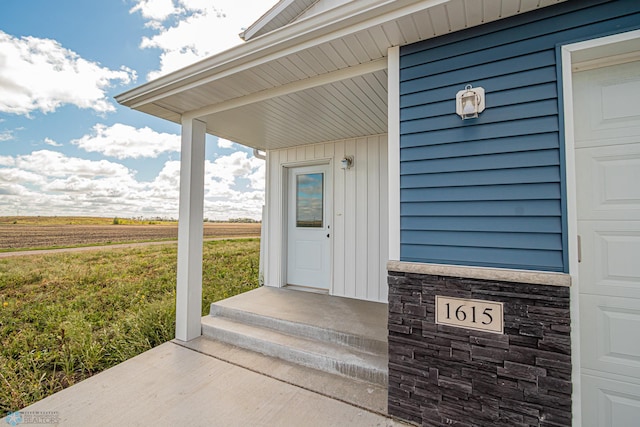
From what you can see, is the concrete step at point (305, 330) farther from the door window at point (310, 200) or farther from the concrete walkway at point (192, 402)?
the door window at point (310, 200)

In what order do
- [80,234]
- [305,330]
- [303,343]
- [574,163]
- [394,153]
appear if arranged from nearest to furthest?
[574,163] < [394,153] < [303,343] < [305,330] < [80,234]

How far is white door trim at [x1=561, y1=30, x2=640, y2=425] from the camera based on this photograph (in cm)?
144

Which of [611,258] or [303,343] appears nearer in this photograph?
[611,258]

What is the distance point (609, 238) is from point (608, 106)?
0.80 metres

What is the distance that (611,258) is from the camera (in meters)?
1.59

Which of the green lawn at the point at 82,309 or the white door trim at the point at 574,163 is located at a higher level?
the white door trim at the point at 574,163

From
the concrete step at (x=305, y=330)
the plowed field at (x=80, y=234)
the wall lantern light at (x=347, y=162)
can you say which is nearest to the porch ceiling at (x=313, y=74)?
the wall lantern light at (x=347, y=162)

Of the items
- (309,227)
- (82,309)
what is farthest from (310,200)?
(82,309)

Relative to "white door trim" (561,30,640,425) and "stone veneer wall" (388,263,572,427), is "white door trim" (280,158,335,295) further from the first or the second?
"white door trim" (561,30,640,425)

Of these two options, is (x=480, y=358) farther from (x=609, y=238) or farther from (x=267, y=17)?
(x=267, y=17)

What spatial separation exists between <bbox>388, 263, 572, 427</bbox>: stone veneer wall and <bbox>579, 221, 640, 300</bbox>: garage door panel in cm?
38

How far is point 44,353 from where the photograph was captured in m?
2.79

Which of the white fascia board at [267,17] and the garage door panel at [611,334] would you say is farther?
the white fascia board at [267,17]

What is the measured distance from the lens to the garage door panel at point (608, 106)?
5.11 ft
